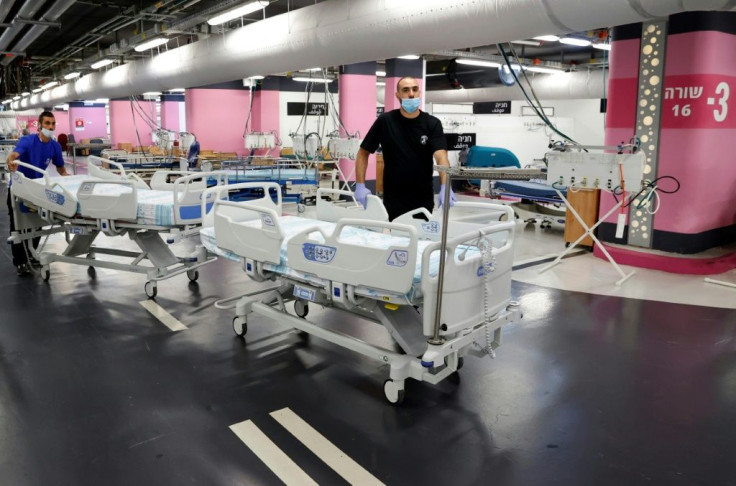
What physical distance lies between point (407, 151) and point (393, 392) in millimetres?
1713

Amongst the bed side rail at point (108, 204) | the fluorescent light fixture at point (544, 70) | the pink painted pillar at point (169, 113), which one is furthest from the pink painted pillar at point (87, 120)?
the bed side rail at point (108, 204)

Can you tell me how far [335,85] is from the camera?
21.7 metres

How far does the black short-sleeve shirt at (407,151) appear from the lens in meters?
4.13

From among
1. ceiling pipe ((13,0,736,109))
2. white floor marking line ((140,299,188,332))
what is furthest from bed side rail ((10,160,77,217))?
ceiling pipe ((13,0,736,109))

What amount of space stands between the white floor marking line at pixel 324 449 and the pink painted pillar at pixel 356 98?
10.6 meters

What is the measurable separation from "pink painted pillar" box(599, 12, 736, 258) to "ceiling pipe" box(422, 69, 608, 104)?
279 inches

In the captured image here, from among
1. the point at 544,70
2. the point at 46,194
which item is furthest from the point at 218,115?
the point at 46,194

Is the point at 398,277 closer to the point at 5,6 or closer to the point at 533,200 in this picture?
the point at 533,200

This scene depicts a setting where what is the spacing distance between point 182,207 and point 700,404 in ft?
13.4

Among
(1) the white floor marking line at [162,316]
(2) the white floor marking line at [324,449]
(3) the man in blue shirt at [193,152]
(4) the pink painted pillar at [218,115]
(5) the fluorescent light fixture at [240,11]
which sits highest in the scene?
(5) the fluorescent light fixture at [240,11]

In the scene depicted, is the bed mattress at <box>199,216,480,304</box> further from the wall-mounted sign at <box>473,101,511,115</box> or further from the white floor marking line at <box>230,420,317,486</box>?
the wall-mounted sign at <box>473,101,511,115</box>

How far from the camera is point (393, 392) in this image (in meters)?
3.30

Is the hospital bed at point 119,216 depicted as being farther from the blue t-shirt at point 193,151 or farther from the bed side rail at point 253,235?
the blue t-shirt at point 193,151

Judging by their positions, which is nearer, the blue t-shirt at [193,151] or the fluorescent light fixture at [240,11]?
the fluorescent light fixture at [240,11]
